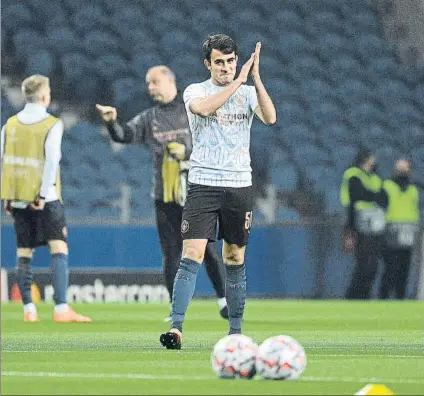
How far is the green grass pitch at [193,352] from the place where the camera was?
21.4ft

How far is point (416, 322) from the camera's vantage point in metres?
13.0

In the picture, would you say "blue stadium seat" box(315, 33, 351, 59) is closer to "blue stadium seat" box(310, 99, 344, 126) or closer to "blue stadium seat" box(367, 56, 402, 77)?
"blue stadium seat" box(367, 56, 402, 77)

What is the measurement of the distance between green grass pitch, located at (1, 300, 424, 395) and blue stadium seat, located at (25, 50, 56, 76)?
698 cm

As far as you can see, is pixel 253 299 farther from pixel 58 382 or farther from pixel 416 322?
pixel 58 382

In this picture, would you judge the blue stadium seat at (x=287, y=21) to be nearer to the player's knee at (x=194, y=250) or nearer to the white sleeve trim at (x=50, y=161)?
the white sleeve trim at (x=50, y=161)

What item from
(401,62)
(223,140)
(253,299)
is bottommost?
(253,299)

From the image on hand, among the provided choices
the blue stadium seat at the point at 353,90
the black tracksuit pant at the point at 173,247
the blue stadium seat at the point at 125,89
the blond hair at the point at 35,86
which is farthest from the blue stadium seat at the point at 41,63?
the black tracksuit pant at the point at 173,247

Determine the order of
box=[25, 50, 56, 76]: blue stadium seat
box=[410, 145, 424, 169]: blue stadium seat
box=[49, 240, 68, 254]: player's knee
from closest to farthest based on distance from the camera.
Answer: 1. box=[49, 240, 68, 254]: player's knee
2. box=[410, 145, 424, 169]: blue stadium seat
3. box=[25, 50, 56, 76]: blue stadium seat

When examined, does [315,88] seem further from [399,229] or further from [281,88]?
[399,229]

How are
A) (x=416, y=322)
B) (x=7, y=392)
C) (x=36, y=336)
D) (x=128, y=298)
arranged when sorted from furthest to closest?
(x=128, y=298) < (x=416, y=322) < (x=36, y=336) < (x=7, y=392)

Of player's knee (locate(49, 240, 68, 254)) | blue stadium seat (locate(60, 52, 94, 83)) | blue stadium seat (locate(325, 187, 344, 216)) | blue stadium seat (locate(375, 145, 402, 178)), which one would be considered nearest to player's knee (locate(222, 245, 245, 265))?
player's knee (locate(49, 240, 68, 254))

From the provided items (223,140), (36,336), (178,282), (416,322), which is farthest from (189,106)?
(416,322)

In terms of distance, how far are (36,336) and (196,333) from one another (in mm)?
1232

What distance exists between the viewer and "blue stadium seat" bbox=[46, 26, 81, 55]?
22359 millimetres
